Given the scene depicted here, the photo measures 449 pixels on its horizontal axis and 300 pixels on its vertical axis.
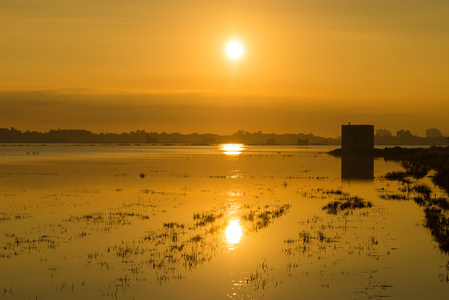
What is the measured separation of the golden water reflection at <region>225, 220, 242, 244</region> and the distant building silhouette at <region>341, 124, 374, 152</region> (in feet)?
413

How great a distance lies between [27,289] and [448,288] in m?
12.7

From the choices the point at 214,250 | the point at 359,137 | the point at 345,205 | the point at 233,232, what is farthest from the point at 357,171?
the point at 359,137

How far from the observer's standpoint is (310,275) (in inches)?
739

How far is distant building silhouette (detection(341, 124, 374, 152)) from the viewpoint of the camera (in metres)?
151

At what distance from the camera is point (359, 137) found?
500ft

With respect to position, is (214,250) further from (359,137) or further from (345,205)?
(359,137)

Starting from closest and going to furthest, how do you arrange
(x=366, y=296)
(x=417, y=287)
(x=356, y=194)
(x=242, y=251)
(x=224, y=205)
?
1. (x=366, y=296)
2. (x=417, y=287)
3. (x=242, y=251)
4. (x=224, y=205)
5. (x=356, y=194)

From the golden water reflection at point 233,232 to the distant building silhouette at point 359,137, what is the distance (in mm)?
125988

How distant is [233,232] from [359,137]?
131m

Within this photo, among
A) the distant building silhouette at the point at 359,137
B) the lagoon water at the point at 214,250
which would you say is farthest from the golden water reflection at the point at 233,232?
the distant building silhouette at the point at 359,137

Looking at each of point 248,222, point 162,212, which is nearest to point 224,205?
point 162,212

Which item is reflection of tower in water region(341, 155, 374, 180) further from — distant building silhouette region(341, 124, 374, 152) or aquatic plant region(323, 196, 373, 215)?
distant building silhouette region(341, 124, 374, 152)

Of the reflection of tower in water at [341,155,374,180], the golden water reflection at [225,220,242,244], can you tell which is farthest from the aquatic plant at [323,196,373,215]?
the reflection of tower in water at [341,155,374,180]

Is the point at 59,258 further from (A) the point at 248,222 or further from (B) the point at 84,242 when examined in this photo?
(A) the point at 248,222
